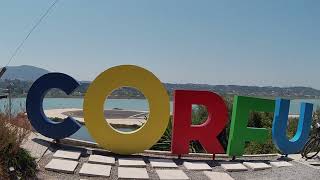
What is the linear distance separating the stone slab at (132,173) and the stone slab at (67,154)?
130 centimetres

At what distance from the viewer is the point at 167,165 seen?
37.2ft

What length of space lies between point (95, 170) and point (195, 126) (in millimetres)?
3588

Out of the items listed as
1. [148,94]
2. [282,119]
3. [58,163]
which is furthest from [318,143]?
[58,163]

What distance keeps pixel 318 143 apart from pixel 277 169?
2396 millimetres

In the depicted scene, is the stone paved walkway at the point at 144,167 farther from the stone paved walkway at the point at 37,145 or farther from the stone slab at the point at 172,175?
the stone paved walkway at the point at 37,145

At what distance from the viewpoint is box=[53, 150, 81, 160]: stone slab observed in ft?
36.0

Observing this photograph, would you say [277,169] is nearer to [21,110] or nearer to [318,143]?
[318,143]

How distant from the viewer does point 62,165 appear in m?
10.1

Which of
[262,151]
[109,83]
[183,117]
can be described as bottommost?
[262,151]

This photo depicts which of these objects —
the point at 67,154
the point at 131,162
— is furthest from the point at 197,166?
the point at 67,154

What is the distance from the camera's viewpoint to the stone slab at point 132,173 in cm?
991

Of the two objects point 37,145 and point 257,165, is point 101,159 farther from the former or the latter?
point 257,165

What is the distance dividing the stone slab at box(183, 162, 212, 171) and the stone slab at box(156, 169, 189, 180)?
60 centimetres

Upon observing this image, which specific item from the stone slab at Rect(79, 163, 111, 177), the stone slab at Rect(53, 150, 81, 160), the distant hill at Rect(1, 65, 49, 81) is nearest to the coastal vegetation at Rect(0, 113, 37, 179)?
the stone slab at Rect(79, 163, 111, 177)
